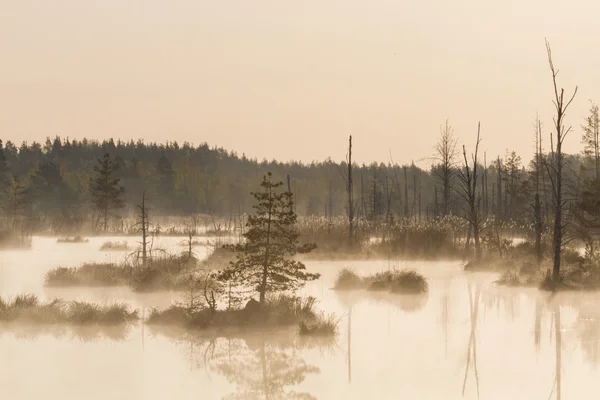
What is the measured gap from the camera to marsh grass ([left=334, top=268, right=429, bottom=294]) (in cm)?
2305

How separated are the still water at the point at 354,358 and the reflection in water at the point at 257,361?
0.02 m

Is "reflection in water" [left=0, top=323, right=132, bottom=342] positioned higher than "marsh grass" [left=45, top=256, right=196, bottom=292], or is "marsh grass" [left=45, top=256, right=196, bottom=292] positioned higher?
"marsh grass" [left=45, top=256, right=196, bottom=292]

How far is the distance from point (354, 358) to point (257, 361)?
178 centimetres

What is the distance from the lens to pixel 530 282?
2450 cm

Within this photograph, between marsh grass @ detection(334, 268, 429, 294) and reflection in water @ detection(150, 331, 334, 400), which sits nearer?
→ reflection in water @ detection(150, 331, 334, 400)

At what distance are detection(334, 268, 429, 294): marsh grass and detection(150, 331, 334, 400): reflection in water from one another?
25.3 feet

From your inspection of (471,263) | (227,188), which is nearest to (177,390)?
(471,263)

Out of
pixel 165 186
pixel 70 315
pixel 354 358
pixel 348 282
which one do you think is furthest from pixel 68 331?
pixel 165 186

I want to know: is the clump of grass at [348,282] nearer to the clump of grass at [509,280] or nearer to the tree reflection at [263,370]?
the clump of grass at [509,280]

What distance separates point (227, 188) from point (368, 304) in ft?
333

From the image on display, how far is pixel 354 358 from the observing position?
45.9 feet

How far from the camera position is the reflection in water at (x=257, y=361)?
1183cm

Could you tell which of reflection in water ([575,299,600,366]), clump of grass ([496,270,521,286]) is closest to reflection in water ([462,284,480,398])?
clump of grass ([496,270,521,286])

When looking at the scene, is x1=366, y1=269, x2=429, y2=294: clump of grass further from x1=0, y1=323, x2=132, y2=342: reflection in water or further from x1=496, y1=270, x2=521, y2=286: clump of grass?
x1=0, y1=323, x2=132, y2=342: reflection in water
